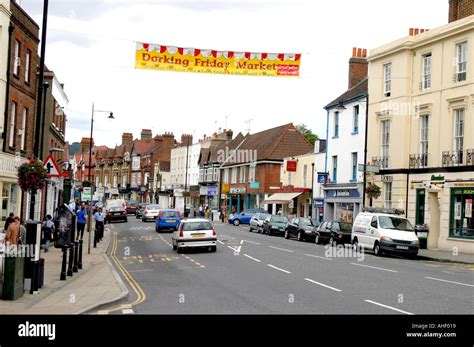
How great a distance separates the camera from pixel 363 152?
1644 inches

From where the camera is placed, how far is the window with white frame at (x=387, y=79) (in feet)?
125

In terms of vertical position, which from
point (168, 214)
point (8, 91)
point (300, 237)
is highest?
point (8, 91)

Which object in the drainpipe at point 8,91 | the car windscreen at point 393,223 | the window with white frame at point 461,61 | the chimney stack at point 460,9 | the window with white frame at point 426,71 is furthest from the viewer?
the window with white frame at point 426,71

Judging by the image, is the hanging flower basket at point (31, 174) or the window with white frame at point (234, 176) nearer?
the hanging flower basket at point (31, 174)

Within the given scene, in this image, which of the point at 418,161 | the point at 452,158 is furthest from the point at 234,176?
the point at 452,158

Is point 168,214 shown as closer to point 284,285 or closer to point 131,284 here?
point 131,284

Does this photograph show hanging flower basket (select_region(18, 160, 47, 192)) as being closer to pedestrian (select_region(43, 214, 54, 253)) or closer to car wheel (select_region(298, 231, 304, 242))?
pedestrian (select_region(43, 214, 54, 253))

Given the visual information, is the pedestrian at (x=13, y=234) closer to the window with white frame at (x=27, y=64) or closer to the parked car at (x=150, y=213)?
the window with white frame at (x=27, y=64)

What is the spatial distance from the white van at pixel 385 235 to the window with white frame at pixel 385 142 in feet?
28.3

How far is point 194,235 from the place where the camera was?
88.9 ft

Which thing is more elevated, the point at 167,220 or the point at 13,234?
the point at 13,234

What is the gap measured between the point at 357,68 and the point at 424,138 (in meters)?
14.5

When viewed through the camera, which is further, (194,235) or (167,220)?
(167,220)

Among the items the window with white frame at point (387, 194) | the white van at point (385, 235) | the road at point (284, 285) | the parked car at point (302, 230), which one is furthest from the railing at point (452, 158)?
the parked car at point (302, 230)
